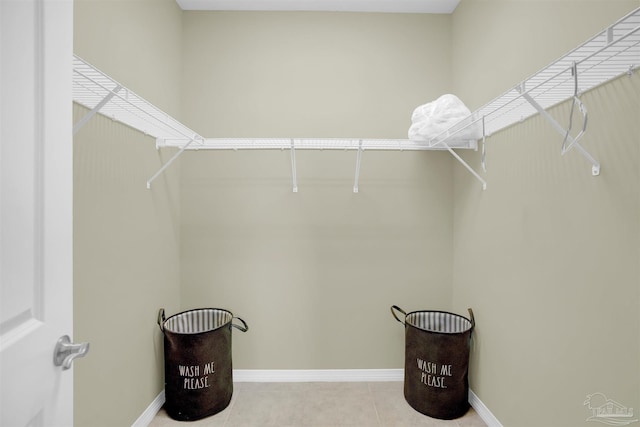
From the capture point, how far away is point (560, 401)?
1.22 meters

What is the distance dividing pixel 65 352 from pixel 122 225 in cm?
91

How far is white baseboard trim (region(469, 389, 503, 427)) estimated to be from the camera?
5.48 feet

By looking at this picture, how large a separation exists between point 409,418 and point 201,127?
2.17 metres

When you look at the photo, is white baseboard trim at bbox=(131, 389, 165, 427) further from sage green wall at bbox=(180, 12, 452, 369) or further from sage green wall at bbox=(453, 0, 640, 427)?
sage green wall at bbox=(453, 0, 640, 427)

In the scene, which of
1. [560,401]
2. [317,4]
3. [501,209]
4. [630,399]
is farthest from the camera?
[317,4]

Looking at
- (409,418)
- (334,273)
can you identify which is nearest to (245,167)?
(334,273)

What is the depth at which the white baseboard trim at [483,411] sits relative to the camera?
167cm

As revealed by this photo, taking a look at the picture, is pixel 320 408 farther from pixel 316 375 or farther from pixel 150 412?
pixel 150 412

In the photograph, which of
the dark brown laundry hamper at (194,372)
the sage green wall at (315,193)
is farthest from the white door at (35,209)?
the sage green wall at (315,193)

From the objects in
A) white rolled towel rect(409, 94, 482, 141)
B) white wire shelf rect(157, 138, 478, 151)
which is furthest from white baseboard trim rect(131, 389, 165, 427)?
white rolled towel rect(409, 94, 482, 141)

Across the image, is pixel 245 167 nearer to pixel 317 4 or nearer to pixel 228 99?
pixel 228 99

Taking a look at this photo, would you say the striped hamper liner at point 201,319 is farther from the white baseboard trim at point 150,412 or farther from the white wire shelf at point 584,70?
the white wire shelf at point 584,70

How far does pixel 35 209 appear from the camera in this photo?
0.64m

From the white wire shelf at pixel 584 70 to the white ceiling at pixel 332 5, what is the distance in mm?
1088
